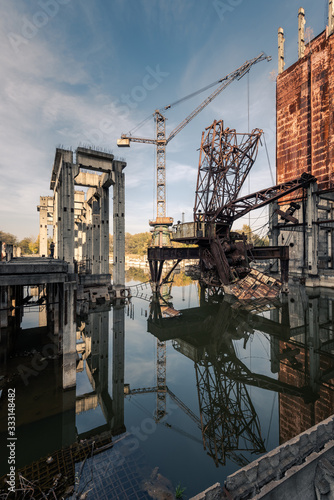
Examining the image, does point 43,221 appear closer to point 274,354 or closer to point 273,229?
point 273,229

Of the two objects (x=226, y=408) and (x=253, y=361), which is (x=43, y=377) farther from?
(x=253, y=361)

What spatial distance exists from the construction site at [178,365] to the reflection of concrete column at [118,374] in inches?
3.6

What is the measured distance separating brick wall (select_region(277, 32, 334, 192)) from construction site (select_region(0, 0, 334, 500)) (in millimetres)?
1636

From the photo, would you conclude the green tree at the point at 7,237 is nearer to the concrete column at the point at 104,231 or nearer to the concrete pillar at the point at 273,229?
the concrete column at the point at 104,231

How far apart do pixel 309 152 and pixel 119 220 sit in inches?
1375

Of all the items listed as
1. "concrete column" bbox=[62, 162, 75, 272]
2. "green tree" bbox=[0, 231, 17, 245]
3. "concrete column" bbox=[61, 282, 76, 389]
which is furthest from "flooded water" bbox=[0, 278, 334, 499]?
"green tree" bbox=[0, 231, 17, 245]

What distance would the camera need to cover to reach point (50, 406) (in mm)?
9211

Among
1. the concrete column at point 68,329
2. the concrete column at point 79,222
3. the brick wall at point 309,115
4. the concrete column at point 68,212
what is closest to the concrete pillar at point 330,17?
the brick wall at point 309,115

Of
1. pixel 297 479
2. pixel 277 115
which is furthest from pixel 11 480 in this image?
pixel 277 115

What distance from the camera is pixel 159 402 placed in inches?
395

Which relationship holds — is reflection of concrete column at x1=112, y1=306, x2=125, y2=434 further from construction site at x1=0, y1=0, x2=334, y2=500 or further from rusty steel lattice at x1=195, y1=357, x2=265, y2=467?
rusty steel lattice at x1=195, y1=357, x2=265, y2=467

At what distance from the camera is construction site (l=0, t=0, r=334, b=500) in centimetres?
598

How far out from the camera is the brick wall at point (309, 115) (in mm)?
36781

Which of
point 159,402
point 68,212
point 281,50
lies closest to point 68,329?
point 159,402
